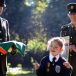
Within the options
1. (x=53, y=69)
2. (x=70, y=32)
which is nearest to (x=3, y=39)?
(x=70, y=32)

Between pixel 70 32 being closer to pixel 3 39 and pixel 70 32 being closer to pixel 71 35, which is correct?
pixel 71 35

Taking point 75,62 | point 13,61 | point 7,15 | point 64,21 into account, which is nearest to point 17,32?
point 7,15

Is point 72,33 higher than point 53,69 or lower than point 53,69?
higher

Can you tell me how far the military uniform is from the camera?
18.4 feet

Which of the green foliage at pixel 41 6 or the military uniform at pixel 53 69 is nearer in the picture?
the military uniform at pixel 53 69

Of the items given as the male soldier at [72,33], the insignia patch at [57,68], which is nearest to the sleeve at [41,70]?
the insignia patch at [57,68]

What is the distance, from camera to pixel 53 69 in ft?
18.6

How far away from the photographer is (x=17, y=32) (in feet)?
92.5

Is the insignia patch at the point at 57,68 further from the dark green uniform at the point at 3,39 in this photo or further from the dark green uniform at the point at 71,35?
the dark green uniform at the point at 3,39

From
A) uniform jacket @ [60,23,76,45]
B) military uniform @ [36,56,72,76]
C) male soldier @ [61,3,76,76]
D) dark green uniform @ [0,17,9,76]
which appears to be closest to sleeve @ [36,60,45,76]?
military uniform @ [36,56,72,76]

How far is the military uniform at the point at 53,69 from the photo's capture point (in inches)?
221

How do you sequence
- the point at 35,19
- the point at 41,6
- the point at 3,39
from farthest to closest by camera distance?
1. the point at 41,6
2. the point at 35,19
3. the point at 3,39

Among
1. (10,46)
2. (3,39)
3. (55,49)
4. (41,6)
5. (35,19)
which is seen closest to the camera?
(55,49)

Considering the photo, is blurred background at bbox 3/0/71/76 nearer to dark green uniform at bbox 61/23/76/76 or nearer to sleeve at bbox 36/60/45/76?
dark green uniform at bbox 61/23/76/76
